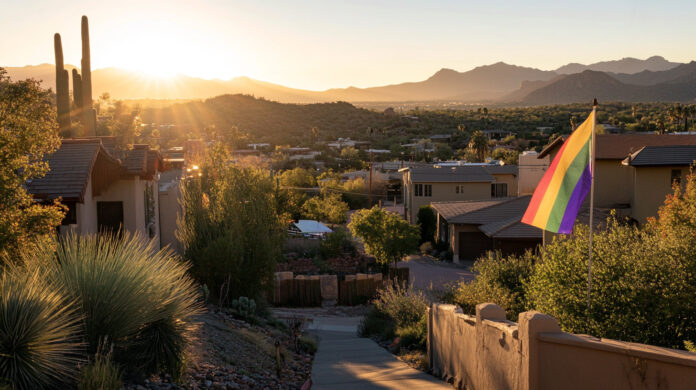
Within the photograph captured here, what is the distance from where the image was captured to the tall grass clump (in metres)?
9.45

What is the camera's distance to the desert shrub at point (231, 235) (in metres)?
20.1

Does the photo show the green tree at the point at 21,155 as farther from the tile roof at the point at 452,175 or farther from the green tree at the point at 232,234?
the tile roof at the point at 452,175

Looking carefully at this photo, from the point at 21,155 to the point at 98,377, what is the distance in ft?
16.7

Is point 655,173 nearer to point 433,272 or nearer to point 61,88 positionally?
point 433,272

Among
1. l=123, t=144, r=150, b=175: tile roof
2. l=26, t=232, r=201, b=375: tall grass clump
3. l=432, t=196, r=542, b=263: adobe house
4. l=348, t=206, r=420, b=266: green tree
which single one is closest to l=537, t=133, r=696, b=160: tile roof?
l=432, t=196, r=542, b=263: adobe house

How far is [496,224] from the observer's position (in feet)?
132

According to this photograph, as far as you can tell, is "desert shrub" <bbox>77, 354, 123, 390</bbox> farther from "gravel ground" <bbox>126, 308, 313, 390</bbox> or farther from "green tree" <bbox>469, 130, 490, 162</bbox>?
"green tree" <bbox>469, 130, 490, 162</bbox>

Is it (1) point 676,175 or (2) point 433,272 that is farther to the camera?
(2) point 433,272

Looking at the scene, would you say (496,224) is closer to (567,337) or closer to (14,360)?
(567,337)

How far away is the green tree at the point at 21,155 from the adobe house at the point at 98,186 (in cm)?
445

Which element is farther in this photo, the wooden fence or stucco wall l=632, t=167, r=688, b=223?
the wooden fence

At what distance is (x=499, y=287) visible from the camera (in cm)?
1755

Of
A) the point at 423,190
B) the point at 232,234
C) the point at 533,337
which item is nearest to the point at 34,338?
the point at 533,337

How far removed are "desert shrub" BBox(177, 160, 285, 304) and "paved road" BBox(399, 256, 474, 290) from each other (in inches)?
579
